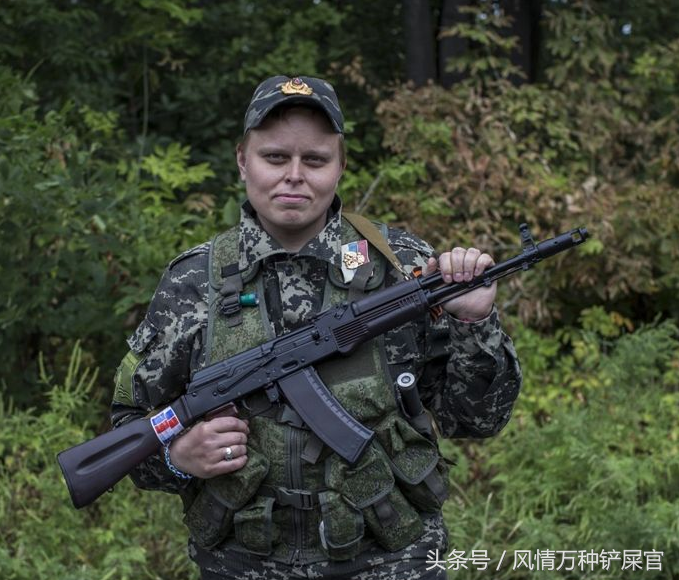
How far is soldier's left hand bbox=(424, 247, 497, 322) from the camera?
7.27 feet

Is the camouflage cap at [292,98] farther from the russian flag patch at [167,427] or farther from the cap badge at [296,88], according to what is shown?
the russian flag patch at [167,427]

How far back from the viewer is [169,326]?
237cm

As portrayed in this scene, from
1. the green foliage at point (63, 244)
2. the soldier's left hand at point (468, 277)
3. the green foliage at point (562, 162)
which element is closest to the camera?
the soldier's left hand at point (468, 277)

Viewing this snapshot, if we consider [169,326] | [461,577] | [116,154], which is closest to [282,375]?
[169,326]

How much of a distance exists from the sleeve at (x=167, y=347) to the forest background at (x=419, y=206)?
1.60 meters

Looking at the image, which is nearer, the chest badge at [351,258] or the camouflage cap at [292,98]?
the camouflage cap at [292,98]

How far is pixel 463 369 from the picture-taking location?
2.29 meters

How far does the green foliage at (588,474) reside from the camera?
4.03 metres

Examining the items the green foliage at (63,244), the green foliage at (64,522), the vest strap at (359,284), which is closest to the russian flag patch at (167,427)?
the vest strap at (359,284)

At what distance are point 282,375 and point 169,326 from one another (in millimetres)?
302

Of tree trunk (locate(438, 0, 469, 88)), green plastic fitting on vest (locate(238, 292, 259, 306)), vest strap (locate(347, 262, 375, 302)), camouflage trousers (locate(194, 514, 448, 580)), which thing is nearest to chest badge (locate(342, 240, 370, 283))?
vest strap (locate(347, 262, 375, 302))

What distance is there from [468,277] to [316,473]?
567 mm

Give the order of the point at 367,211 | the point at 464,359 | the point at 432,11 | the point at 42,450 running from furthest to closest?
the point at 432,11 < the point at 367,211 < the point at 42,450 < the point at 464,359

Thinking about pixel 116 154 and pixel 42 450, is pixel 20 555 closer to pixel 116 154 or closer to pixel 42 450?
pixel 42 450
